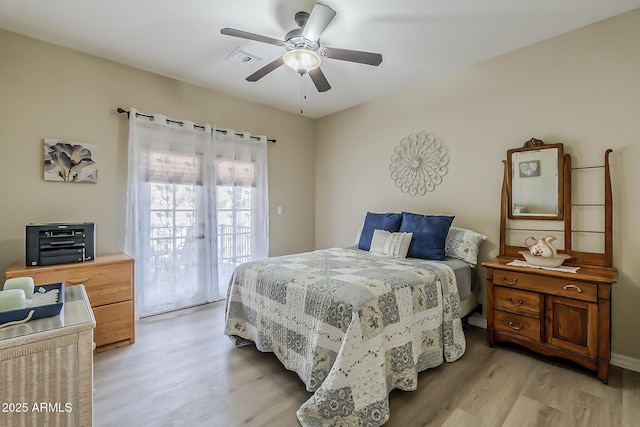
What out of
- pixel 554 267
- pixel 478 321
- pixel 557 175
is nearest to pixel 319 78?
pixel 557 175

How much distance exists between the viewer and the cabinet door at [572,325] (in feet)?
6.49

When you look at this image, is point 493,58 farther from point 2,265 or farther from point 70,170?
point 2,265

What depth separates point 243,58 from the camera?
9.28 ft

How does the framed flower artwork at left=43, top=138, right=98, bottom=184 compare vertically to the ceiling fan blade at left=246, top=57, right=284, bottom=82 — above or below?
below

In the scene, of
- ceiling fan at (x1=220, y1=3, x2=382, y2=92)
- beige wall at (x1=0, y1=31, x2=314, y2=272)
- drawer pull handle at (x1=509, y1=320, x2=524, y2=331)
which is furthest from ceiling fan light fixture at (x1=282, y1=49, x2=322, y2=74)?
drawer pull handle at (x1=509, y1=320, x2=524, y2=331)

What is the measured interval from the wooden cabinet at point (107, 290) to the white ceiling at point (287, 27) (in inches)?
76.8

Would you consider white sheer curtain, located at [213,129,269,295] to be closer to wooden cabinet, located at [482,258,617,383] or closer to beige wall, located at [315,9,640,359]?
beige wall, located at [315,9,640,359]

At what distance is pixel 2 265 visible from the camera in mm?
2416

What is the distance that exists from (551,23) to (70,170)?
439 cm

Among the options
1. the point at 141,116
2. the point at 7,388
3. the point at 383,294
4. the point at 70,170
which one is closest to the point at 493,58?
the point at 383,294

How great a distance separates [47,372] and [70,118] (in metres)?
2.66

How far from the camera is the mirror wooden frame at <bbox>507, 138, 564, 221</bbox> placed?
2.44m

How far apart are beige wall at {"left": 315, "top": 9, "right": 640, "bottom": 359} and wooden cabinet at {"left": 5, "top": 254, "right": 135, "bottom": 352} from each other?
2.83 m

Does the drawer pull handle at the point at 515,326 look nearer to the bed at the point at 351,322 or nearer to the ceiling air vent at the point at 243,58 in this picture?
the bed at the point at 351,322
